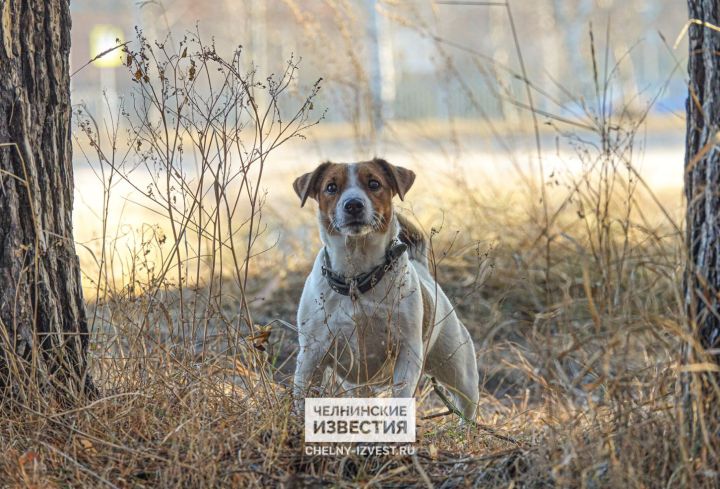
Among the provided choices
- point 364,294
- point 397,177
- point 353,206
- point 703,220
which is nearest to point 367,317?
point 364,294

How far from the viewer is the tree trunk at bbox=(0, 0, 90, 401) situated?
332 centimetres

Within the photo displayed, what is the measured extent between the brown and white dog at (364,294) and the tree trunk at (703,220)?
1145 mm

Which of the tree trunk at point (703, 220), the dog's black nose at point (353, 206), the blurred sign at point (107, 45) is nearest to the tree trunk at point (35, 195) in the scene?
the blurred sign at point (107, 45)

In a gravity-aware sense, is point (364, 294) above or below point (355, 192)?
below

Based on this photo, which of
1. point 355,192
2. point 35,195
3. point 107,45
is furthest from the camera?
point 107,45

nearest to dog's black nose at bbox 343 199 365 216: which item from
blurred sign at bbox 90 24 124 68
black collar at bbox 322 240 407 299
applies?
black collar at bbox 322 240 407 299

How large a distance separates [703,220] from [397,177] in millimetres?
1791

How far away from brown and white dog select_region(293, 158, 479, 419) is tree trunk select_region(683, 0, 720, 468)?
1.14 metres

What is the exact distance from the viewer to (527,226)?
22.7 feet

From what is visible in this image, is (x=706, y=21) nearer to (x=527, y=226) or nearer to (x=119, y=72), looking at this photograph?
(x=527, y=226)

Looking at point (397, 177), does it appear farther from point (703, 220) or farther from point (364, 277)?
point (703, 220)

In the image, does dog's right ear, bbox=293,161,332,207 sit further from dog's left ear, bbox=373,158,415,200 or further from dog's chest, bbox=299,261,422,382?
dog's chest, bbox=299,261,422,382

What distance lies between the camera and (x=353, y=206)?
13.3 ft

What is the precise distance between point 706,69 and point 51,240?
2237mm
